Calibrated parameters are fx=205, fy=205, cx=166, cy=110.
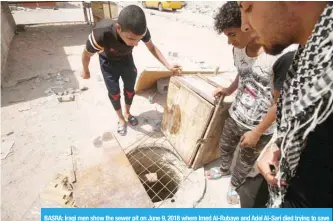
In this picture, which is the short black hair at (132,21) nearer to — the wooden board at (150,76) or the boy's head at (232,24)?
the boy's head at (232,24)

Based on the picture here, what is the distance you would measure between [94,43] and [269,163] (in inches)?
91.3

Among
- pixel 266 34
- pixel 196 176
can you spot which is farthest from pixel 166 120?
pixel 266 34

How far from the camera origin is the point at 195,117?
2447 millimetres

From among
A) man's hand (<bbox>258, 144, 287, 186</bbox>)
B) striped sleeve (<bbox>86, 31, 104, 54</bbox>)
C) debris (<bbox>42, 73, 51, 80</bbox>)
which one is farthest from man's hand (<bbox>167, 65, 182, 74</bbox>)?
debris (<bbox>42, 73, 51, 80</bbox>)

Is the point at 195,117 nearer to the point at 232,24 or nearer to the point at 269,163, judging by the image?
the point at 232,24

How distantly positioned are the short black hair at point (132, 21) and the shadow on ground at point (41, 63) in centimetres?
281

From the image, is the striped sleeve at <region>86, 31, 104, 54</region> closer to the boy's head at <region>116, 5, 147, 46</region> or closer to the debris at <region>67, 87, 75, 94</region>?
the boy's head at <region>116, 5, 147, 46</region>

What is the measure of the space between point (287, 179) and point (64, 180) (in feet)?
8.30

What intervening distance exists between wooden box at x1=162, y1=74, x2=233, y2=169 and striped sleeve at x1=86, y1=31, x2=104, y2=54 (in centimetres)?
103

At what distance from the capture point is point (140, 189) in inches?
94.5

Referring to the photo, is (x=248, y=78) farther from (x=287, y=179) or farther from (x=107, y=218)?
(x=107, y=218)

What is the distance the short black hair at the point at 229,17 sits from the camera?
165 centimetres

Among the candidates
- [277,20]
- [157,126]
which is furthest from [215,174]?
[277,20]

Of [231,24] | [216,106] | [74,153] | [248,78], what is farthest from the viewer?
[74,153]
